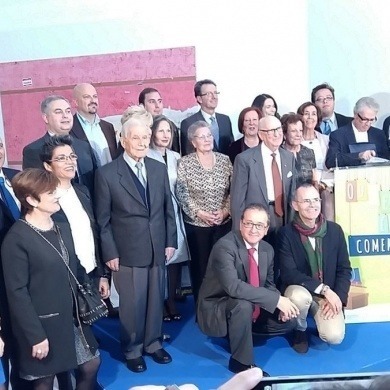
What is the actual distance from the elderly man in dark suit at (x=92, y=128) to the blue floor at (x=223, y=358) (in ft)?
4.15

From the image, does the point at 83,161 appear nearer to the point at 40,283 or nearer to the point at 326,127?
the point at 40,283

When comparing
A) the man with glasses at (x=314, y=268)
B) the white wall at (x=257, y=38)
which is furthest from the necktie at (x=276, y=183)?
the white wall at (x=257, y=38)

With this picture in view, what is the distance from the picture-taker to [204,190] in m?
3.87

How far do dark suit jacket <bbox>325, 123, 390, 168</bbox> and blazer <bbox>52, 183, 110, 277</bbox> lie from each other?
1833 millimetres

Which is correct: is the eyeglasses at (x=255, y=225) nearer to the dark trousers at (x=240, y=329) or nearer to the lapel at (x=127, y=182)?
the dark trousers at (x=240, y=329)

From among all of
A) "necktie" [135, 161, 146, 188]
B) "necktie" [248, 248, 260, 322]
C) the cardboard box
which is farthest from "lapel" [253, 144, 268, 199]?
the cardboard box

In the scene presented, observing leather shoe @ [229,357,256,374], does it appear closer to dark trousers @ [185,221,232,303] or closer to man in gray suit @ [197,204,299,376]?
man in gray suit @ [197,204,299,376]

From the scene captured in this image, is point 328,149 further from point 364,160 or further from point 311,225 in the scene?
point 311,225

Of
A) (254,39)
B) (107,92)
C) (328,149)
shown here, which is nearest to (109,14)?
(107,92)

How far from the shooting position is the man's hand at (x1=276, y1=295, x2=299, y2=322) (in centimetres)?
336

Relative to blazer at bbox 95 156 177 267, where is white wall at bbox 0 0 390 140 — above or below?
above

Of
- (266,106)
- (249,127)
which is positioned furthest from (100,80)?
(249,127)

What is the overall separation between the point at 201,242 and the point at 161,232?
0.60 meters

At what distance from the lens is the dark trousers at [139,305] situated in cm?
339
